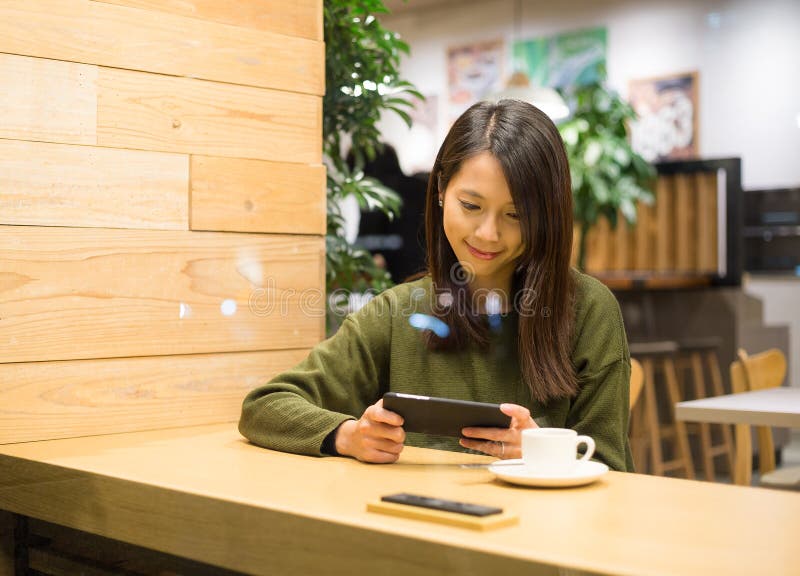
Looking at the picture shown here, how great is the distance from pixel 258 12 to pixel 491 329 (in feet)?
2.53

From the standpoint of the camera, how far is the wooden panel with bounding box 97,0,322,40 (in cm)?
170

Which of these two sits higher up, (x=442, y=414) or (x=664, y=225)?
(x=664, y=225)

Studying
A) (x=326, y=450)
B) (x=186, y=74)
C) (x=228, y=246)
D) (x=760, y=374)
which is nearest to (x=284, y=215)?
(x=228, y=246)

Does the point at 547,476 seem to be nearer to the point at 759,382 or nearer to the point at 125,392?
the point at 125,392

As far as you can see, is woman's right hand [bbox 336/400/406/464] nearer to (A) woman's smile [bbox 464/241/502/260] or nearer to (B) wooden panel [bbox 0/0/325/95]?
(A) woman's smile [bbox 464/241/502/260]

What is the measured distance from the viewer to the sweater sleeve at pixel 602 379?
1435 mm

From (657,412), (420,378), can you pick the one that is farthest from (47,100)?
(657,412)

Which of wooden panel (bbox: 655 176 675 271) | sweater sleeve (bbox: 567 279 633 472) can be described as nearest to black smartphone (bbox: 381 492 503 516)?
sweater sleeve (bbox: 567 279 633 472)

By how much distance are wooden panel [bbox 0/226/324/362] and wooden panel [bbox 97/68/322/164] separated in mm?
164

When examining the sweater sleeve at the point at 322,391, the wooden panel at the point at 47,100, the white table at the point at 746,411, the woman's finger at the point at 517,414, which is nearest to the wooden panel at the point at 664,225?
the white table at the point at 746,411

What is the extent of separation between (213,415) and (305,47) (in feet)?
2.43

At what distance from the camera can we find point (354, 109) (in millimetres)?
2328

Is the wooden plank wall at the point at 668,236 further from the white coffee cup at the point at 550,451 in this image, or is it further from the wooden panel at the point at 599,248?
the white coffee cup at the point at 550,451

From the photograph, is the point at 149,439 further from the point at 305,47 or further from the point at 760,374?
the point at 760,374
